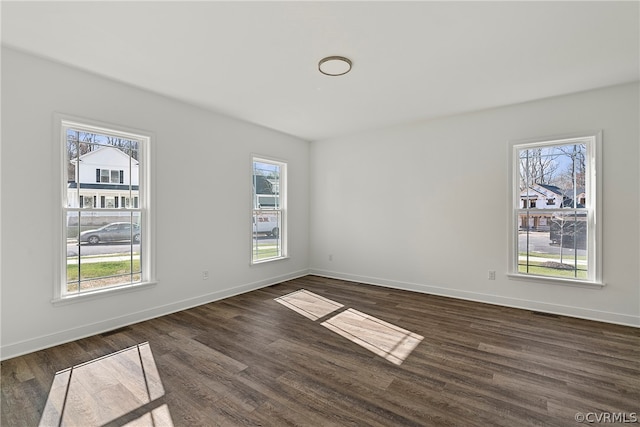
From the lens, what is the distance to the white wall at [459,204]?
3.42 meters

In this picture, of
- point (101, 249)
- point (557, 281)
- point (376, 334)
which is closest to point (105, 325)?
point (101, 249)

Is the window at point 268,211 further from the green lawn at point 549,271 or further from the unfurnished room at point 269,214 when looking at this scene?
the green lawn at point 549,271

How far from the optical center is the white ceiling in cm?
215

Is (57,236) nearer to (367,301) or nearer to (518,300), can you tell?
(367,301)

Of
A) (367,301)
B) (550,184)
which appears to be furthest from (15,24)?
(550,184)

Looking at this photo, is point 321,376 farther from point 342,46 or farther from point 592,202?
point 592,202

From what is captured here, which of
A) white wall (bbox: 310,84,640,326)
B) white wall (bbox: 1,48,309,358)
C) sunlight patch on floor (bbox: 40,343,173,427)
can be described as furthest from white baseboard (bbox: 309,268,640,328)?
sunlight patch on floor (bbox: 40,343,173,427)

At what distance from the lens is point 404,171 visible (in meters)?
4.97

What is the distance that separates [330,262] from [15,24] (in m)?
5.02

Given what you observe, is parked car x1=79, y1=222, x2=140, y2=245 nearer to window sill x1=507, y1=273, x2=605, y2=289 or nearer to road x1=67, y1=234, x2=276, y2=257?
road x1=67, y1=234, x2=276, y2=257

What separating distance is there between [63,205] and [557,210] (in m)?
5.64

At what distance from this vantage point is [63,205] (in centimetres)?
Result: 294

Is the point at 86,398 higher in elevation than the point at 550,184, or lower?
lower

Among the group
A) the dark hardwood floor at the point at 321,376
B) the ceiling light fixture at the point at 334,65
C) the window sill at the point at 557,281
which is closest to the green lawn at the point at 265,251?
the dark hardwood floor at the point at 321,376
